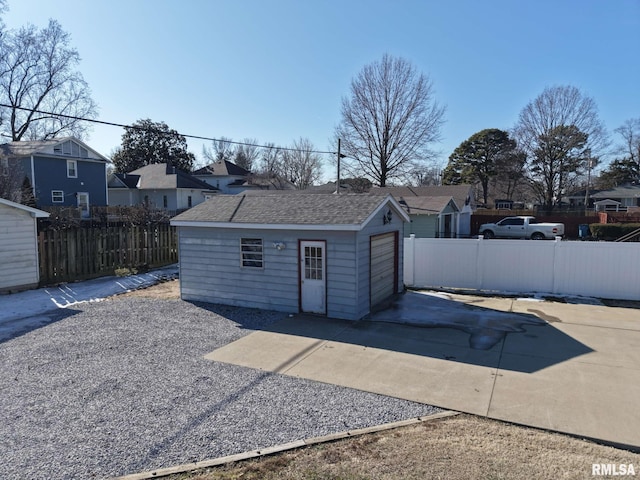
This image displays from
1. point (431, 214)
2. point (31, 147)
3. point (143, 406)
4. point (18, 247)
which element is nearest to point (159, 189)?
point (31, 147)

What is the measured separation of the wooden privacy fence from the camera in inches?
509

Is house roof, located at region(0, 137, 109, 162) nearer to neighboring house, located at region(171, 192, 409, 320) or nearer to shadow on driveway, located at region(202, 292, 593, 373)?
neighboring house, located at region(171, 192, 409, 320)

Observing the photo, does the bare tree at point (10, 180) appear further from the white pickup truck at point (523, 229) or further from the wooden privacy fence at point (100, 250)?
the white pickup truck at point (523, 229)

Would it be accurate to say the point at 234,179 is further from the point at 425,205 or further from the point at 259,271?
the point at 259,271

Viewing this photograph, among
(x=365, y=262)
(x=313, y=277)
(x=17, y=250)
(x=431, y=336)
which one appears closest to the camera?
(x=431, y=336)

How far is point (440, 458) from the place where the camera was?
4.09 metres

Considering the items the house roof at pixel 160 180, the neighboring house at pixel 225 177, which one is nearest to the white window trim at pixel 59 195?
the house roof at pixel 160 180

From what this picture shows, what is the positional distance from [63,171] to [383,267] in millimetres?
→ 30303

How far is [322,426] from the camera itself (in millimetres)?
4773

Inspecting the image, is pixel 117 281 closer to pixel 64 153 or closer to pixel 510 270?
pixel 510 270

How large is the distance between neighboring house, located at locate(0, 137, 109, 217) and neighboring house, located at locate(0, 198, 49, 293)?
20179mm

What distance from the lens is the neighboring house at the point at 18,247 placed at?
1152cm

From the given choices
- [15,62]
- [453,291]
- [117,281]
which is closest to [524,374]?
[453,291]

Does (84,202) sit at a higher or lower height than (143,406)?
higher
